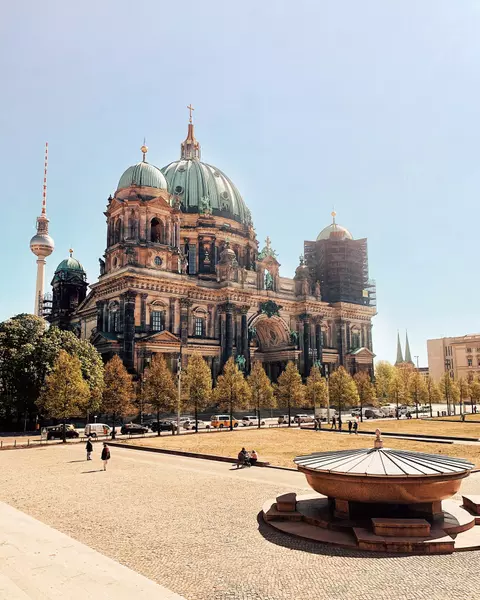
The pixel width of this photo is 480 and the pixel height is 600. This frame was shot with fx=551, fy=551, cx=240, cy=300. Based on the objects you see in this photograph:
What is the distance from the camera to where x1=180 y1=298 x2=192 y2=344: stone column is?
77.9 m

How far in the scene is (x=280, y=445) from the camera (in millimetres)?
41281

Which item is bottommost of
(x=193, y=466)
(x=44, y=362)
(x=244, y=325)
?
(x=193, y=466)

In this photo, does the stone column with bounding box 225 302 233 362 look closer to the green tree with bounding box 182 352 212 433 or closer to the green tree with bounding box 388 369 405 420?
the green tree with bounding box 182 352 212 433

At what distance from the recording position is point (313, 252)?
113375 mm

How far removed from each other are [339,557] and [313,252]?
102 metres

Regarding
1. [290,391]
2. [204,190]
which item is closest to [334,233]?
[204,190]

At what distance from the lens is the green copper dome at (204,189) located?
9456 cm

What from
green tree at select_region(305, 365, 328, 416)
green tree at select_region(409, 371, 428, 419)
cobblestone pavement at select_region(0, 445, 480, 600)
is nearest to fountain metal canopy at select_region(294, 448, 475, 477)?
cobblestone pavement at select_region(0, 445, 480, 600)

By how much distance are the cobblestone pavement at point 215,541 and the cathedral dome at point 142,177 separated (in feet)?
187

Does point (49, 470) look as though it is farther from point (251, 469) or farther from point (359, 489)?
point (359, 489)

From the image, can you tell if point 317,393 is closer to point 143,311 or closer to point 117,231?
point 143,311

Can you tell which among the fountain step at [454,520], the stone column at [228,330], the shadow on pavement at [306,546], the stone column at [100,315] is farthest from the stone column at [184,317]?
the shadow on pavement at [306,546]

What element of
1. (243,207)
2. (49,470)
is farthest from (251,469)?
(243,207)

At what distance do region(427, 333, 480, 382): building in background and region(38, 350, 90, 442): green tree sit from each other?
365 feet
